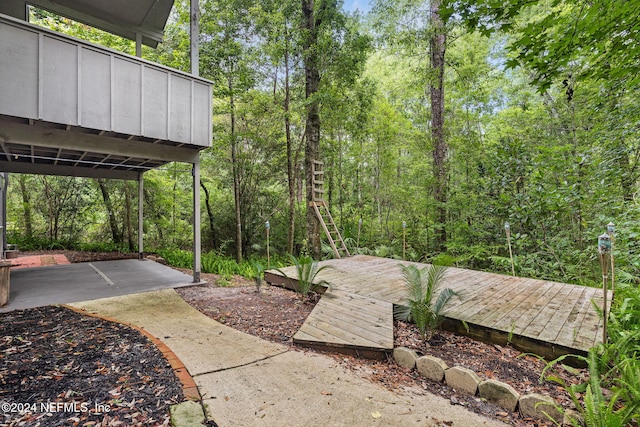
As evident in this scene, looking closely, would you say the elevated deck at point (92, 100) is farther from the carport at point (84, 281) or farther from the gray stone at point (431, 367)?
the gray stone at point (431, 367)

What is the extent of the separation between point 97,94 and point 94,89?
0.07 m

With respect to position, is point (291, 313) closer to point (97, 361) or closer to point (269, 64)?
point (97, 361)

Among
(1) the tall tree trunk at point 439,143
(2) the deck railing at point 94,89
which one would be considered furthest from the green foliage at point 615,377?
(2) the deck railing at point 94,89

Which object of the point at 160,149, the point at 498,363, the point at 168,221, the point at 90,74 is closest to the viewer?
the point at 498,363

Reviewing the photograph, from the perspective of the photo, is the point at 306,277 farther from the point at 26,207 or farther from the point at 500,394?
the point at 26,207

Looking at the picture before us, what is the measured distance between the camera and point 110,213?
9953mm

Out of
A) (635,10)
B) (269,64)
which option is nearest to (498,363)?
(635,10)

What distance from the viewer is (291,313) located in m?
4.06

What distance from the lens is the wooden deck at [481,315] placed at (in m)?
2.89

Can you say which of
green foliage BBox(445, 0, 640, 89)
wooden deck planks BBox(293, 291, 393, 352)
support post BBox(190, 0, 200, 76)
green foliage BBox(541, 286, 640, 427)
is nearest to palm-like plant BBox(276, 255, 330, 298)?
wooden deck planks BBox(293, 291, 393, 352)

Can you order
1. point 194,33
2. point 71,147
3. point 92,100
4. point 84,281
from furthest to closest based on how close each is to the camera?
point 84,281 < point 194,33 < point 71,147 < point 92,100

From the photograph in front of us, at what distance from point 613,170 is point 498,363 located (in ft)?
13.4

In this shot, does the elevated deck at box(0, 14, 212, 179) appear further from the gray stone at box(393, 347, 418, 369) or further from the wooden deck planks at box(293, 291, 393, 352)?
the gray stone at box(393, 347, 418, 369)

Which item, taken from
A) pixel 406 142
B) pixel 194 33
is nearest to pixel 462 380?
pixel 194 33
